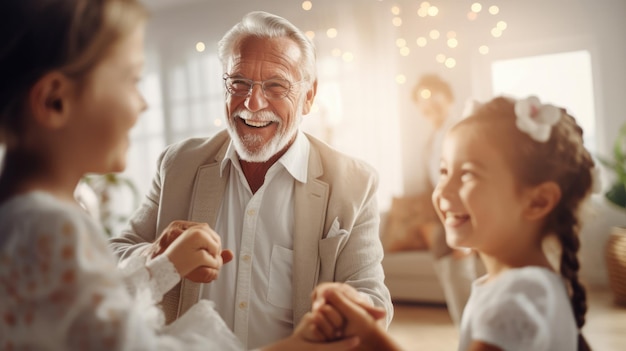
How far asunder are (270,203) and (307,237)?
0.55ft

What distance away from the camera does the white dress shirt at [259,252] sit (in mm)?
1383

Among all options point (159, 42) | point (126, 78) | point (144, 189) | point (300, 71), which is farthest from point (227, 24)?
point (144, 189)

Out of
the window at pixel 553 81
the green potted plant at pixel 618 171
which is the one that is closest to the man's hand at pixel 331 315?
the window at pixel 553 81

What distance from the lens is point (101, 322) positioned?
64cm

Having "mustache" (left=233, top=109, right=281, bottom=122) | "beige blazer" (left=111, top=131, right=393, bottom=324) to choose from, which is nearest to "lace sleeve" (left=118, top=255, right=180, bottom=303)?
"beige blazer" (left=111, top=131, right=393, bottom=324)

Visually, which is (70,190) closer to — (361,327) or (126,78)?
(126,78)

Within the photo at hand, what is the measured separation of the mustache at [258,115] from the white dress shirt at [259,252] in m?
0.12

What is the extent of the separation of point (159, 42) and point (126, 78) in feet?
14.6

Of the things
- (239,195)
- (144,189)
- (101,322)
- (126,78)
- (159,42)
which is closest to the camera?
(101,322)

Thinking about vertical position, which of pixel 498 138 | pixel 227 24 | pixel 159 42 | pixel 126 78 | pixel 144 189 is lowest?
pixel 144 189

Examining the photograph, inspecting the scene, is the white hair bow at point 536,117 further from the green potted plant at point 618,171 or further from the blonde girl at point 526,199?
the green potted plant at point 618,171

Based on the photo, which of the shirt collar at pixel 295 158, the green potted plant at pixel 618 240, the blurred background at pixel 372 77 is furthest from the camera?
the blurred background at pixel 372 77

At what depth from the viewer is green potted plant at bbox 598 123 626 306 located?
240 cm

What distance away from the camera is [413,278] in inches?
181
